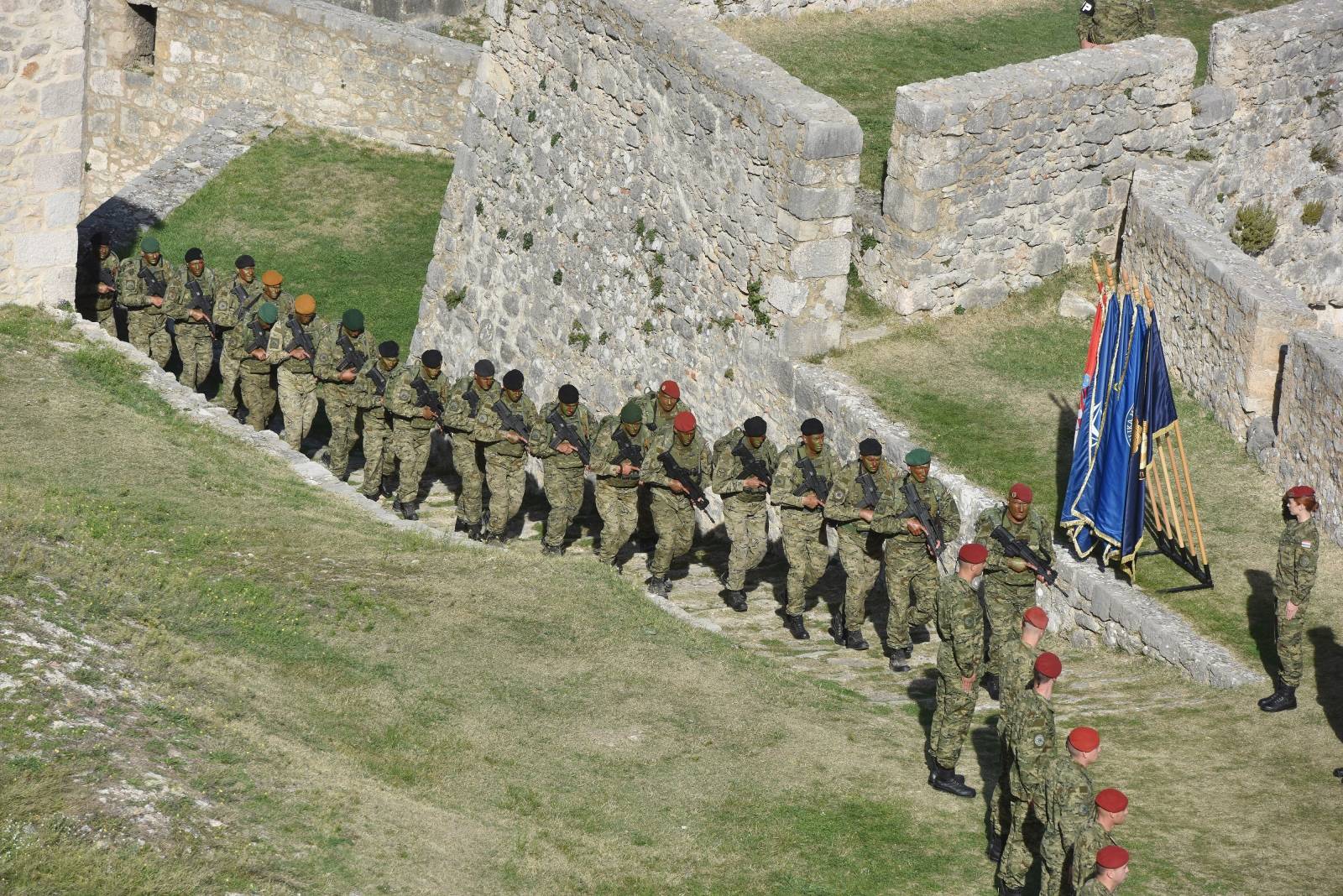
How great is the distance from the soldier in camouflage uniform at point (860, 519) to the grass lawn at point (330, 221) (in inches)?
309

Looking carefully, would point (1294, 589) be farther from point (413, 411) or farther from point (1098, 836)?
point (413, 411)

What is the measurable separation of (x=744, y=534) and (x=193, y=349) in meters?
5.71

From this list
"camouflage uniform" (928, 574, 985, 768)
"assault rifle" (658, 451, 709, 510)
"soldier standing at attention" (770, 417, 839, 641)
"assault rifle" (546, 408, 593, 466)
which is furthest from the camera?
"assault rifle" (546, 408, 593, 466)

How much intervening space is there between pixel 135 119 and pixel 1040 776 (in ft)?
58.9

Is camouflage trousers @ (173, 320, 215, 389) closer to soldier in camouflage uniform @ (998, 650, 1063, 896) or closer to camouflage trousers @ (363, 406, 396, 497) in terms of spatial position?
camouflage trousers @ (363, 406, 396, 497)

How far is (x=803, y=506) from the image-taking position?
41.4 feet

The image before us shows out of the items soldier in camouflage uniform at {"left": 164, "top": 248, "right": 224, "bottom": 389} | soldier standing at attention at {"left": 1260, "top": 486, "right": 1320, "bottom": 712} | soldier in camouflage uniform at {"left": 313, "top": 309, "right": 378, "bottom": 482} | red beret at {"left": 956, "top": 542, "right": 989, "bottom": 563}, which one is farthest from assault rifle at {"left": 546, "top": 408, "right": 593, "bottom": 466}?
soldier standing at attention at {"left": 1260, "top": 486, "right": 1320, "bottom": 712}

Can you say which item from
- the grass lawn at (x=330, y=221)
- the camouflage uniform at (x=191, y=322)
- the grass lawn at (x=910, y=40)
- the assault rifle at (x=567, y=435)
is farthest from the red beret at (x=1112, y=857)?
the grass lawn at (x=330, y=221)

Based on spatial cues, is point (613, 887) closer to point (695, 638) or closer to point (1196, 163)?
point (695, 638)

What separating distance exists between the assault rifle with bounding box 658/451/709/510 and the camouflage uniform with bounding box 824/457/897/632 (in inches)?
51.0

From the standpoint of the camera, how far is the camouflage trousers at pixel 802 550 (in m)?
12.8

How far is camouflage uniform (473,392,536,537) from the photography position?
46.9 feet

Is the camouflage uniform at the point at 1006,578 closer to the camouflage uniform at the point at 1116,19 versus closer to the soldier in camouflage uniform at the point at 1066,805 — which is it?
the soldier in camouflage uniform at the point at 1066,805

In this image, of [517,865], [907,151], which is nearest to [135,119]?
[907,151]
